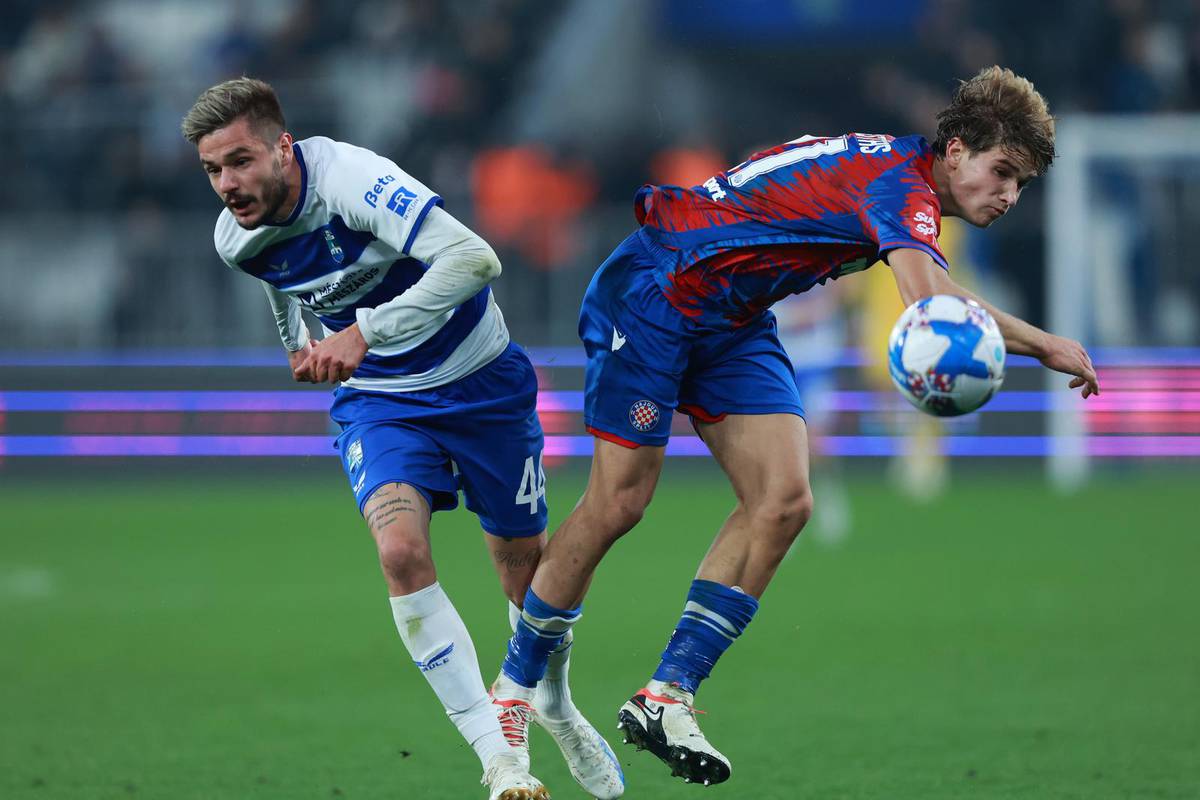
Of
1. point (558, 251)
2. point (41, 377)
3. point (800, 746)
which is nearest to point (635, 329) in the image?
point (800, 746)

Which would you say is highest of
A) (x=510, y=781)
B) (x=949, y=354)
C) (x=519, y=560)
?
(x=949, y=354)

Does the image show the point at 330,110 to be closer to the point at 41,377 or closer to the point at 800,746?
the point at 41,377

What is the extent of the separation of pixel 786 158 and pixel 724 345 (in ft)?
2.01

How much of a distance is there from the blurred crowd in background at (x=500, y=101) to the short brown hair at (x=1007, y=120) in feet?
33.9

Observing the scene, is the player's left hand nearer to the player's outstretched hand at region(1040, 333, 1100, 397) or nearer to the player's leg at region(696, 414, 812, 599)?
the player's leg at region(696, 414, 812, 599)

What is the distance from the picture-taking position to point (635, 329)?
5.33 m

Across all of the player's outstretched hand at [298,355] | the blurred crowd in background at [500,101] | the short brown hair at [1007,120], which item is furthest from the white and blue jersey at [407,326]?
the blurred crowd in background at [500,101]

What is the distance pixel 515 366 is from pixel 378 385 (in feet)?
1.53

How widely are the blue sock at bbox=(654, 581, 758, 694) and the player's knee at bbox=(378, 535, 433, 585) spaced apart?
803mm

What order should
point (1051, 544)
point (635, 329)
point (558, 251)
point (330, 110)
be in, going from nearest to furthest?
point (635, 329), point (1051, 544), point (558, 251), point (330, 110)

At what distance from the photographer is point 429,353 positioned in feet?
17.6

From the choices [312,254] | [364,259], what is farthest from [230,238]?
[364,259]

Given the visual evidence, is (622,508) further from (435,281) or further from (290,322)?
(290,322)

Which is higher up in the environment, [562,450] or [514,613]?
[562,450]
